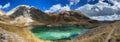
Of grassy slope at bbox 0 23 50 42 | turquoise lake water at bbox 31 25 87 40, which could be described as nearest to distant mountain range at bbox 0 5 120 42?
grassy slope at bbox 0 23 50 42

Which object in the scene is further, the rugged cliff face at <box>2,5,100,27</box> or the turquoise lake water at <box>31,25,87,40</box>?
the rugged cliff face at <box>2,5,100,27</box>

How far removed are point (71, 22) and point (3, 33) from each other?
2.23 metres

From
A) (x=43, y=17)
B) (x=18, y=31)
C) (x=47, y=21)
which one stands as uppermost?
(x=43, y=17)

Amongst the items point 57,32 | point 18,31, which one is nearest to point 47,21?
point 57,32

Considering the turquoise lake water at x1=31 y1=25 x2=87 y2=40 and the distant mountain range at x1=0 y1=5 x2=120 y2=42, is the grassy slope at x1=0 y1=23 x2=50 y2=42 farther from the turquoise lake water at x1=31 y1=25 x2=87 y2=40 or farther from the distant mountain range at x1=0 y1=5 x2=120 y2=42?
the turquoise lake water at x1=31 y1=25 x2=87 y2=40

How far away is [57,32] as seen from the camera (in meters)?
10.3

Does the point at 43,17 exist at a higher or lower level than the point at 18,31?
higher

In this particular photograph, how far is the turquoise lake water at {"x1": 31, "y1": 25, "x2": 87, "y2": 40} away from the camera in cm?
1018

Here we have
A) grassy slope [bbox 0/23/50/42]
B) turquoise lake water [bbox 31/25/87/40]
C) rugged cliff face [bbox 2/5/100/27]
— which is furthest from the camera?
rugged cliff face [bbox 2/5/100/27]

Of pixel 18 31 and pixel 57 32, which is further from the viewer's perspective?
pixel 57 32

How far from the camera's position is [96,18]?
10453 millimetres

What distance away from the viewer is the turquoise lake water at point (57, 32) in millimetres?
10180

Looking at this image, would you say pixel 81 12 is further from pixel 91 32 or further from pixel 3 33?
pixel 3 33

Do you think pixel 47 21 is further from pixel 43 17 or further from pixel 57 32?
pixel 57 32
